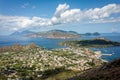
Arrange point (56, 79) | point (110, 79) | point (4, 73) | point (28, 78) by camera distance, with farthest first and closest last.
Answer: point (4, 73), point (28, 78), point (56, 79), point (110, 79)

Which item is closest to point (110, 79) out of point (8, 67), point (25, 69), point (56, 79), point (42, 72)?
point (56, 79)

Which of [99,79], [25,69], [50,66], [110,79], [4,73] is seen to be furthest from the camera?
[50,66]

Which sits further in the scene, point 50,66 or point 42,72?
point 50,66

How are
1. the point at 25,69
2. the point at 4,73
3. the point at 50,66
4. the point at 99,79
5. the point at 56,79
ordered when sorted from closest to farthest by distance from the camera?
the point at 99,79
the point at 56,79
the point at 4,73
the point at 25,69
the point at 50,66

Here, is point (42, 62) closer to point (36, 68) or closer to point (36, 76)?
point (36, 68)

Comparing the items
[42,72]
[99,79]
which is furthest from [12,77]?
[99,79]

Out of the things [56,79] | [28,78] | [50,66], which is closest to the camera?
[56,79]

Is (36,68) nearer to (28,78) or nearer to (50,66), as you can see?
(50,66)

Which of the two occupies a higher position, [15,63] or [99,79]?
[99,79]

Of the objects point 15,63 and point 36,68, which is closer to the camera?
point 36,68
